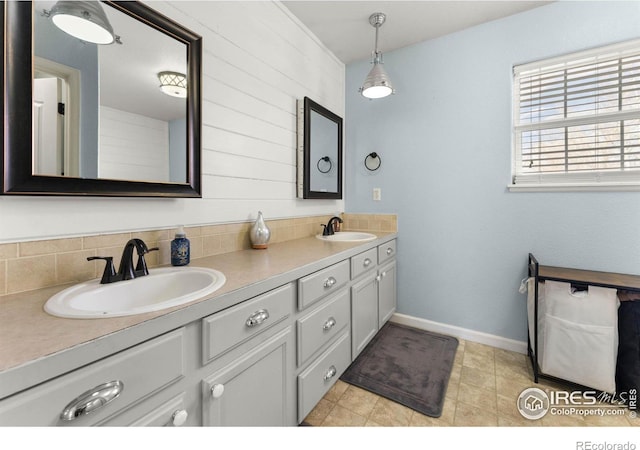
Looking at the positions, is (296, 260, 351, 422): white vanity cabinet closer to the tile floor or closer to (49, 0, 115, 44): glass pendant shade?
the tile floor

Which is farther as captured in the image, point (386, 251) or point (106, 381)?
point (386, 251)

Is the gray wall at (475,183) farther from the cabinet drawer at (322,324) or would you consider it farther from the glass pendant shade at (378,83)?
the cabinet drawer at (322,324)

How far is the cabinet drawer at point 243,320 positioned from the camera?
2.83ft

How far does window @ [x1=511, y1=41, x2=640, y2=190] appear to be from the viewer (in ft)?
5.86

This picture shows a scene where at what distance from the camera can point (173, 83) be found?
1342 millimetres

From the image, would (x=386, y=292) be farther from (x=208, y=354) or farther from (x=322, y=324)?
(x=208, y=354)

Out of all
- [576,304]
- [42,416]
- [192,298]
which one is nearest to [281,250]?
[192,298]

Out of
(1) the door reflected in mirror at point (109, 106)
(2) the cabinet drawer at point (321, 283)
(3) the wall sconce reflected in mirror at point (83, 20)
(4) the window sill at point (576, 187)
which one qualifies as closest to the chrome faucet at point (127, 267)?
(1) the door reflected in mirror at point (109, 106)

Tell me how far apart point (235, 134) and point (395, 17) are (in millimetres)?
1540

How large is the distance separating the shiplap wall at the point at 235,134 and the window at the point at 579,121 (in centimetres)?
166

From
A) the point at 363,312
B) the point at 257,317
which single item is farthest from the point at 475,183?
the point at 257,317

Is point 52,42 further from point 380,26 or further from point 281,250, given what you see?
point 380,26

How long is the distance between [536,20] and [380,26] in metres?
1.10

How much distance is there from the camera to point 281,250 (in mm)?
1710
